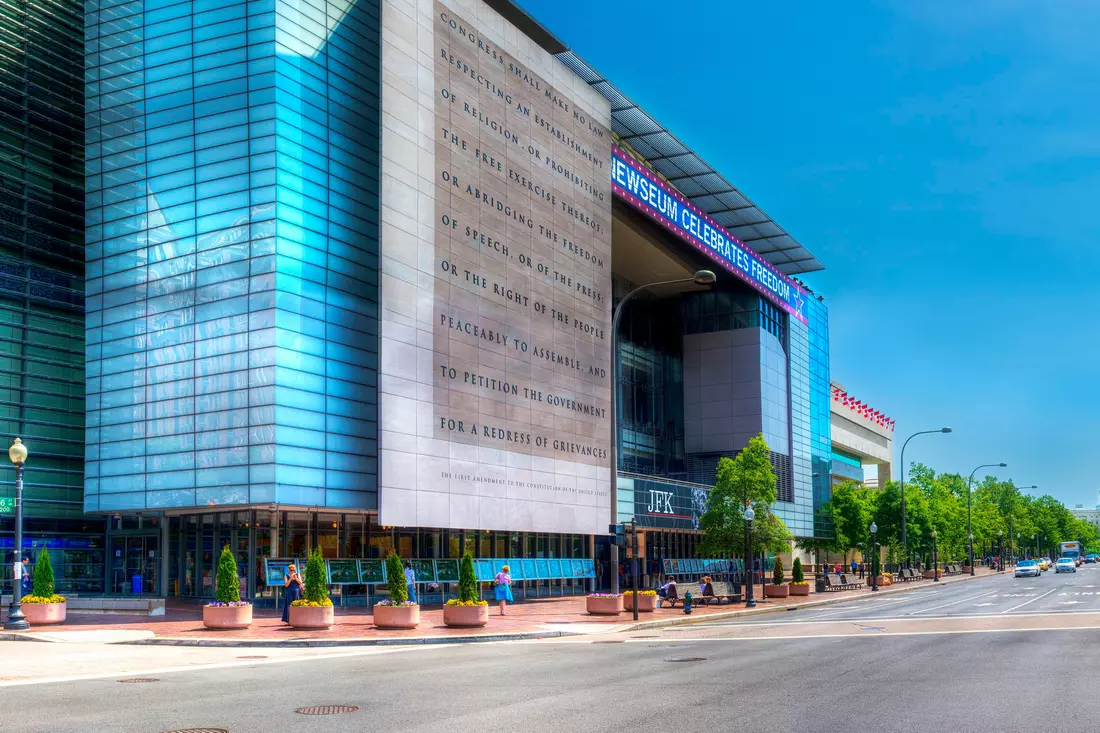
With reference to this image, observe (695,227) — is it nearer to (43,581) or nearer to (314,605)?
(314,605)

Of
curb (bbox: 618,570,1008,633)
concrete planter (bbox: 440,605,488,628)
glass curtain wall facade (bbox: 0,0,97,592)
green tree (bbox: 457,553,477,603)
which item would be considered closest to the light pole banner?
curb (bbox: 618,570,1008,633)

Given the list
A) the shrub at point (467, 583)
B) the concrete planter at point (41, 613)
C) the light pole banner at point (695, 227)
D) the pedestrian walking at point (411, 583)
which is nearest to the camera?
the concrete planter at point (41, 613)

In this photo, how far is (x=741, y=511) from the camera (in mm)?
54500

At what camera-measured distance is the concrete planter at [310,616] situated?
1171 inches

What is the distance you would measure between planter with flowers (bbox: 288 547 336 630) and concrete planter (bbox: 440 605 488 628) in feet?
12.2

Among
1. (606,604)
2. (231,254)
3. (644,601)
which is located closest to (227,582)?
(606,604)

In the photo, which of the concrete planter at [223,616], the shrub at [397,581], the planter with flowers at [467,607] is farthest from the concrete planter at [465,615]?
the concrete planter at [223,616]

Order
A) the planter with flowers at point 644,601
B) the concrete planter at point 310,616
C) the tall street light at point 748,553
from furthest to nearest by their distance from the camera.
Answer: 1. the tall street light at point 748,553
2. the planter with flowers at point 644,601
3. the concrete planter at point 310,616

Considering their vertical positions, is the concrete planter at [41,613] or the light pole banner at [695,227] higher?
the light pole banner at [695,227]

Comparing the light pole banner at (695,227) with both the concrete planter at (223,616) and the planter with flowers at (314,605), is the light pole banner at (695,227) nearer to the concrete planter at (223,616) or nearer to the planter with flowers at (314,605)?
the planter with flowers at (314,605)

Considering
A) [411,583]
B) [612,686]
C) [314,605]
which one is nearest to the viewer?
[612,686]

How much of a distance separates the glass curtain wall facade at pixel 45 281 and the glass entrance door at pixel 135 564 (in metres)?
1.15

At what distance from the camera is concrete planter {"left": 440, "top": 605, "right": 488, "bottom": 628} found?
3200 centimetres

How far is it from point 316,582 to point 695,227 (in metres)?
46.3
